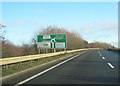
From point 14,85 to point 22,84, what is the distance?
35cm

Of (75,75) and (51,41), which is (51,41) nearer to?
(51,41)

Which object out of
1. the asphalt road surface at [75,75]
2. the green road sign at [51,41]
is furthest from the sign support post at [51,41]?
the asphalt road surface at [75,75]

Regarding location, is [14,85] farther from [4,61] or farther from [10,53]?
[10,53]

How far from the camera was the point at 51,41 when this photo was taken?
2478cm

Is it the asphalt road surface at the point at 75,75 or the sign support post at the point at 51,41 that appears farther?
the sign support post at the point at 51,41

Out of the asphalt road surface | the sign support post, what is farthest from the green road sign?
the asphalt road surface

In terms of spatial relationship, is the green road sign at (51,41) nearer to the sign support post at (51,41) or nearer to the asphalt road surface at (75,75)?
the sign support post at (51,41)

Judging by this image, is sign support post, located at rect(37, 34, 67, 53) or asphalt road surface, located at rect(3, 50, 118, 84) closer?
asphalt road surface, located at rect(3, 50, 118, 84)

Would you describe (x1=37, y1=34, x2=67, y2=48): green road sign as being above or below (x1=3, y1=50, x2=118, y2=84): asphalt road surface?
above

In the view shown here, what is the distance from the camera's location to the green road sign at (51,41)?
24.3 m

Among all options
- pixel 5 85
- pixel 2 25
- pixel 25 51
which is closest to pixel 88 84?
pixel 5 85

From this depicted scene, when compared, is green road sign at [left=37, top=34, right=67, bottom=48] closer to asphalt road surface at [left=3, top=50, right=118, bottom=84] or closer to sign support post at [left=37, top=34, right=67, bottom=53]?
sign support post at [left=37, top=34, right=67, bottom=53]

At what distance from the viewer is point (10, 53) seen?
18422 mm

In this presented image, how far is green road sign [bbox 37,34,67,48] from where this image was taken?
24281mm
